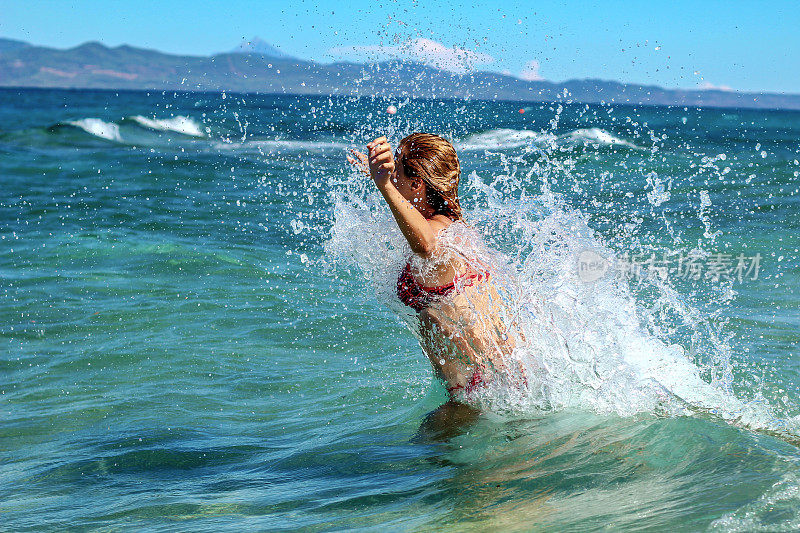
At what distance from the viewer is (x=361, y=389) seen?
17.9 ft

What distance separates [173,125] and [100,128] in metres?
4.00

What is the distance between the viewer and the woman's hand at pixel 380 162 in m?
3.17

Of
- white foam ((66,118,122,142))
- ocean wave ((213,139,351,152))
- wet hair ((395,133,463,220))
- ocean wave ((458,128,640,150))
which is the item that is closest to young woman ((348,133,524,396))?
wet hair ((395,133,463,220))

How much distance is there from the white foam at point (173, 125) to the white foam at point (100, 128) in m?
1.52

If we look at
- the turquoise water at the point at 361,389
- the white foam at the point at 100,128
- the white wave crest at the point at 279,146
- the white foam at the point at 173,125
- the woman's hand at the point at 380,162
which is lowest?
the turquoise water at the point at 361,389

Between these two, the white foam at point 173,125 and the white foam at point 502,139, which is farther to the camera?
the white foam at point 173,125

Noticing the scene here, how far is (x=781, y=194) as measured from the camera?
15.2 meters

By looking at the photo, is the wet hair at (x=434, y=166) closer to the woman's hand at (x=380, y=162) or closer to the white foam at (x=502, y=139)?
the woman's hand at (x=380, y=162)

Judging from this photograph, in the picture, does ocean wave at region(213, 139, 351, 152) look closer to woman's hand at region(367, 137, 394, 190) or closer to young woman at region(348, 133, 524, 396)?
young woman at region(348, 133, 524, 396)

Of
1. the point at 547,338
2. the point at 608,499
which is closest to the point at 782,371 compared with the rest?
the point at 547,338

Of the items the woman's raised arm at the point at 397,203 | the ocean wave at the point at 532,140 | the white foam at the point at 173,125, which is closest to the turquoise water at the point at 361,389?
the woman's raised arm at the point at 397,203

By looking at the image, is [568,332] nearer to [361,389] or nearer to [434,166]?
[434,166]

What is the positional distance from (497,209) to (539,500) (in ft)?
6.79

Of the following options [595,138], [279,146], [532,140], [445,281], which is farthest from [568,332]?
[532,140]
